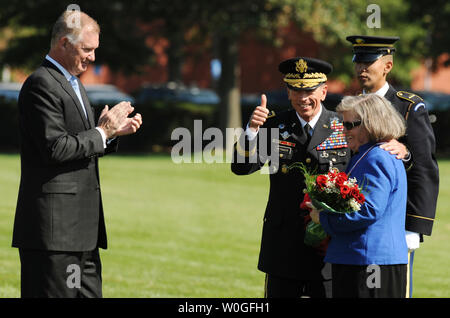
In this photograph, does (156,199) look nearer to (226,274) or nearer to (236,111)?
(226,274)

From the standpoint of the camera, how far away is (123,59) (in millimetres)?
25859

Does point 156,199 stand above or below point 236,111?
below

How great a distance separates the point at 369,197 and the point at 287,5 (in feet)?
62.1

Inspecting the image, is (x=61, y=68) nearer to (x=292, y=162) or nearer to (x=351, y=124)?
(x=292, y=162)

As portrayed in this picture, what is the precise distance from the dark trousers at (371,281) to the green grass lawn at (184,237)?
11.6 ft

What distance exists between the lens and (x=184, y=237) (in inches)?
457

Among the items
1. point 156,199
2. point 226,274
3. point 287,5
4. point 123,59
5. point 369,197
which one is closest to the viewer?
point 369,197

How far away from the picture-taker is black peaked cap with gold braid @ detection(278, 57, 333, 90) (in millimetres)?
5301

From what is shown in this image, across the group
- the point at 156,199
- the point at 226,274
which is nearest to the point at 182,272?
the point at 226,274

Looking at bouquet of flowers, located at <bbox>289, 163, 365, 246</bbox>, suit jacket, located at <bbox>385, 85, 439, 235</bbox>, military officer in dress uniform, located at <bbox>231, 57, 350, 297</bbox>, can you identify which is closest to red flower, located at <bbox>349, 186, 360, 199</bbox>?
bouquet of flowers, located at <bbox>289, 163, 365, 246</bbox>

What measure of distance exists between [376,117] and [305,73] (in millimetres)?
910

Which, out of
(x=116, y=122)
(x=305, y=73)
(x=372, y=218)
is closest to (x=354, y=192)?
(x=372, y=218)

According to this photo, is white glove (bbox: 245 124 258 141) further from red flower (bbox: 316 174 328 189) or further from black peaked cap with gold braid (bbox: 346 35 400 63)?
black peaked cap with gold braid (bbox: 346 35 400 63)
